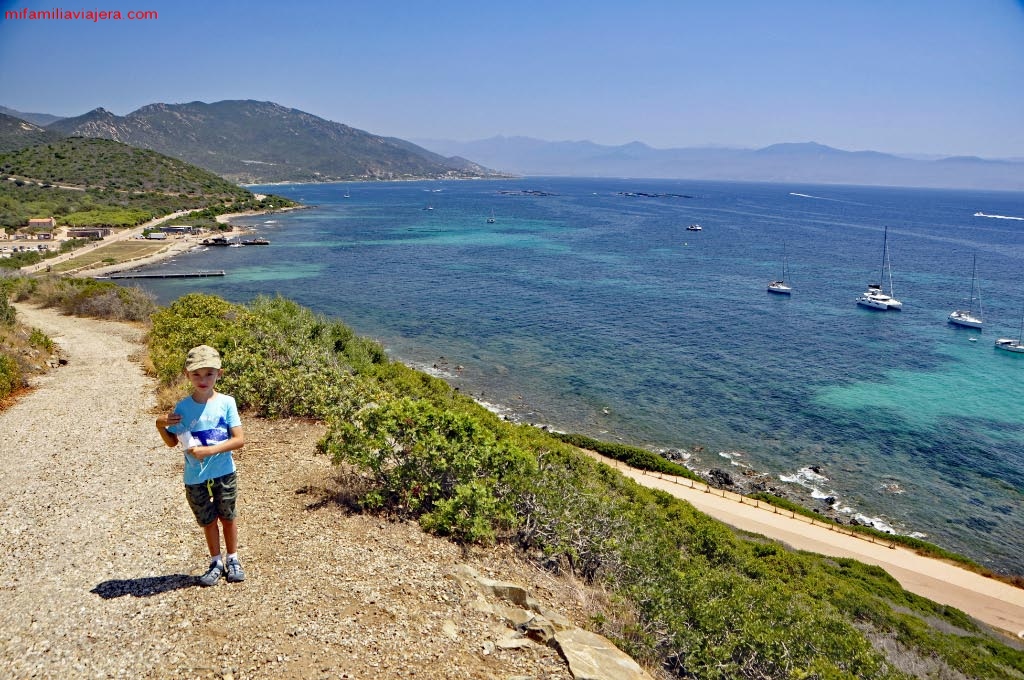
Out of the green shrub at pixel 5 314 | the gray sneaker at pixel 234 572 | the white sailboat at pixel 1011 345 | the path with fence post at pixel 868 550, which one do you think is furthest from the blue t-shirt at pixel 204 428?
the white sailboat at pixel 1011 345

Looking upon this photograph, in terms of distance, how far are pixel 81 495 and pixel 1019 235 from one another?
152 meters

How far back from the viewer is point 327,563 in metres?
6.80

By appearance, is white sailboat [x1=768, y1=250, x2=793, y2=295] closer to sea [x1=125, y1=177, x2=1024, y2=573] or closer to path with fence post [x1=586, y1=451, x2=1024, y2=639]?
sea [x1=125, y1=177, x2=1024, y2=573]

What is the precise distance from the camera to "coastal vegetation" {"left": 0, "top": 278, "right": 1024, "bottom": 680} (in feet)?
23.0

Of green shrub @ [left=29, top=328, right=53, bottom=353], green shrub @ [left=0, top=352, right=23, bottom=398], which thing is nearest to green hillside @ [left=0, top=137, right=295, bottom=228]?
green shrub @ [left=29, top=328, right=53, bottom=353]

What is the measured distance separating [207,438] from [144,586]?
6.76 feet

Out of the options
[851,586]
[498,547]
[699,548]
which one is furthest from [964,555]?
[498,547]

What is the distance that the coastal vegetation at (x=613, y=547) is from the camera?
7020 mm

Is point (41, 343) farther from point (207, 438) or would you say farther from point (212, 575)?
point (207, 438)

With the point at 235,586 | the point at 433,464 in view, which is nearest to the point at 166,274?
the point at 433,464

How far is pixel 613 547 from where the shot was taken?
27.0 feet

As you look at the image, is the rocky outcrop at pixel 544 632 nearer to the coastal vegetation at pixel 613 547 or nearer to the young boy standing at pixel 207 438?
the coastal vegetation at pixel 613 547

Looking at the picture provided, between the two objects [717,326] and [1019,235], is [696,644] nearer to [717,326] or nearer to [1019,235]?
[717,326]

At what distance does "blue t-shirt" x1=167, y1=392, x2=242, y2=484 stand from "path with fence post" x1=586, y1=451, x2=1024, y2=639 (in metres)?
17.5
